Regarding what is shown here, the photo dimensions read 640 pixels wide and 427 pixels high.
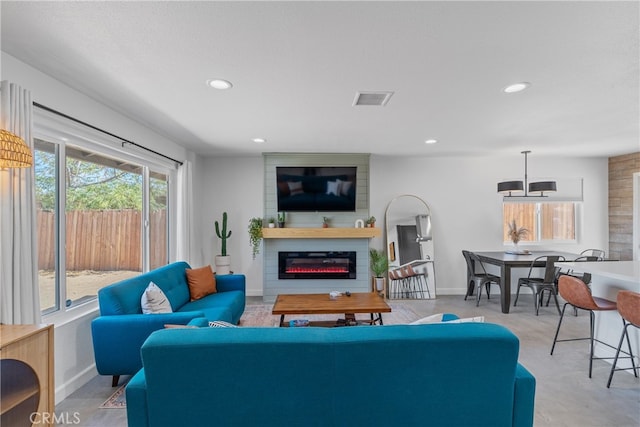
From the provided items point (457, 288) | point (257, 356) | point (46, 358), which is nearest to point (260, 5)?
point (257, 356)

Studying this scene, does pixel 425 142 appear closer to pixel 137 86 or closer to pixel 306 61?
pixel 306 61

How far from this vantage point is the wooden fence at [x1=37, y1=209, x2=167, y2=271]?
2.51 meters

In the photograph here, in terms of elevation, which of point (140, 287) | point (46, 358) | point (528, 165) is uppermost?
point (528, 165)

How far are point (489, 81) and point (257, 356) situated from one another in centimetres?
244

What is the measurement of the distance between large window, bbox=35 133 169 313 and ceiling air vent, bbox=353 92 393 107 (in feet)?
8.09

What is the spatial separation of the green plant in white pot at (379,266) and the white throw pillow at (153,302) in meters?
3.36

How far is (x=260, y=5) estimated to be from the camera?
1.51 m

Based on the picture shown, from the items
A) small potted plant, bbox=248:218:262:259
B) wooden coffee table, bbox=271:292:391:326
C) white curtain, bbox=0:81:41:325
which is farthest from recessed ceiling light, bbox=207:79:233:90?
small potted plant, bbox=248:218:262:259

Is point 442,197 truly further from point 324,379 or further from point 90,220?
point 90,220

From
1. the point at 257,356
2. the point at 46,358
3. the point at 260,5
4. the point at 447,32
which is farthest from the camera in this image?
the point at 46,358

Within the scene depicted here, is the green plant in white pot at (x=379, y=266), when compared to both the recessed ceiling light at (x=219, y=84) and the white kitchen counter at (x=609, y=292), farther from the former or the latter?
the recessed ceiling light at (x=219, y=84)

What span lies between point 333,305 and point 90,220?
2508 millimetres
